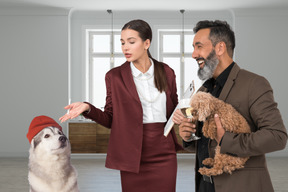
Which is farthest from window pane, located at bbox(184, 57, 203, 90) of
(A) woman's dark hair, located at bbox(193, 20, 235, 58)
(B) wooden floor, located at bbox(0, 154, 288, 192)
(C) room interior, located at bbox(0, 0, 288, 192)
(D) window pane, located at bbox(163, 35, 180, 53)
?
(A) woman's dark hair, located at bbox(193, 20, 235, 58)

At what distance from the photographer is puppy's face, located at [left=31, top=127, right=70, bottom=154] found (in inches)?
58.5

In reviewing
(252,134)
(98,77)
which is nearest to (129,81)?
(252,134)

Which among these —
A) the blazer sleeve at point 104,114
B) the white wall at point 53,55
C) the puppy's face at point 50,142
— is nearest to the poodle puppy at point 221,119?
the puppy's face at point 50,142

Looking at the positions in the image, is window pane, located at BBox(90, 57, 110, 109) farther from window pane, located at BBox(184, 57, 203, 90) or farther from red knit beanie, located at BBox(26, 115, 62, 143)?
red knit beanie, located at BBox(26, 115, 62, 143)

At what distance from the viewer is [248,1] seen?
803 centimetres

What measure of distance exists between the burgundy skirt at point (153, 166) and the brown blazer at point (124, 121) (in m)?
0.07

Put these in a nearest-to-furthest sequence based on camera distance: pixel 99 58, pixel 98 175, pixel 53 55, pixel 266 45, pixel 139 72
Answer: pixel 139 72 < pixel 98 175 < pixel 53 55 < pixel 266 45 < pixel 99 58

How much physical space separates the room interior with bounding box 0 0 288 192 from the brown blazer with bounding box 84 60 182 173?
6456mm

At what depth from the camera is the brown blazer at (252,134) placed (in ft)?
4.15

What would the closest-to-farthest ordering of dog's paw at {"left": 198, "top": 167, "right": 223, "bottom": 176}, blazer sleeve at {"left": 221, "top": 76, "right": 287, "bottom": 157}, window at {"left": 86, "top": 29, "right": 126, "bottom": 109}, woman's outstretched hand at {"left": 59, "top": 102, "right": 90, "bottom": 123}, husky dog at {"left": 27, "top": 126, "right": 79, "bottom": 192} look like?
blazer sleeve at {"left": 221, "top": 76, "right": 287, "bottom": 157} → dog's paw at {"left": 198, "top": 167, "right": 223, "bottom": 176} → husky dog at {"left": 27, "top": 126, "right": 79, "bottom": 192} → woman's outstretched hand at {"left": 59, "top": 102, "right": 90, "bottom": 123} → window at {"left": 86, "top": 29, "right": 126, "bottom": 109}

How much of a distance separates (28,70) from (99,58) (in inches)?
68.5

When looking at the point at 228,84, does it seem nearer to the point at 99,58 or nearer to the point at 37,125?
the point at 37,125

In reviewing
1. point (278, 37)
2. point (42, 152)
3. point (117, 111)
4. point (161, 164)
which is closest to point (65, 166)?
point (42, 152)

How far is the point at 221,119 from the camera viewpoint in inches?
53.3
